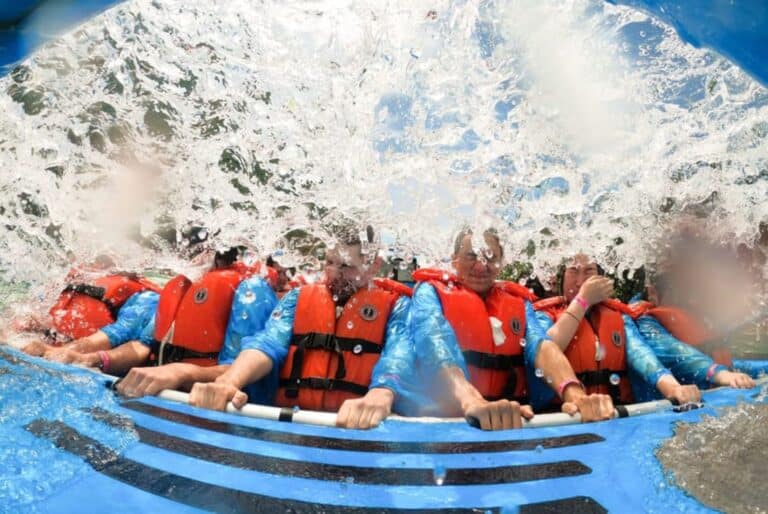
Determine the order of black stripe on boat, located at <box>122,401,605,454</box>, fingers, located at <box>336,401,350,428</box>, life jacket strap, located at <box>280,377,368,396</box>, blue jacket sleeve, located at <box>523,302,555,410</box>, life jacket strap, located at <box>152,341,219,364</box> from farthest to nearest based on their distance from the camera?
life jacket strap, located at <box>152,341,219,364</box> < blue jacket sleeve, located at <box>523,302,555,410</box> < life jacket strap, located at <box>280,377,368,396</box> < fingers, located at <box>336,401,350,428</box> < black stripe on boat, located at <box>122,401,605,454</box>

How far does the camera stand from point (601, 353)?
3.30 metres

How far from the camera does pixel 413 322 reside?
2904 millimetres

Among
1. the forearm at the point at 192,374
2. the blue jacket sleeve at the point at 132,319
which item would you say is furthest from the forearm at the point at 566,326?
the blue jacket sleeve at the point at 132,319

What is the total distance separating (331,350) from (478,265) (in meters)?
0.98

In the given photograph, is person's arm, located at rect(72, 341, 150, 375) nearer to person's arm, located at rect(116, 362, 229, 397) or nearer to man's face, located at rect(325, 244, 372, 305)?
person's arm, located at rect(116, 362, 229, 397)

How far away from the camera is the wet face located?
11.8 ft

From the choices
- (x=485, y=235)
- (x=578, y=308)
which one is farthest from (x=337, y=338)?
(x=578, y=308)

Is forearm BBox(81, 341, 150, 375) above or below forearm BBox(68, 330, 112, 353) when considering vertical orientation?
below

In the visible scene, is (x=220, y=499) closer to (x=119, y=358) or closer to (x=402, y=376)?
(x=402, y=376)

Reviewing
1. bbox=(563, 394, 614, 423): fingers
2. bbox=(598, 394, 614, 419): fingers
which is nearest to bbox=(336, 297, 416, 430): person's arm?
bbox=(563, 394, 614, 423): fingers

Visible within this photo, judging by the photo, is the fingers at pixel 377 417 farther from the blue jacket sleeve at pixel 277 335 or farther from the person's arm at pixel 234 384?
the blue jacket sleeve at pixel 277 335

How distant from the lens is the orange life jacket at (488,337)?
2908 mm

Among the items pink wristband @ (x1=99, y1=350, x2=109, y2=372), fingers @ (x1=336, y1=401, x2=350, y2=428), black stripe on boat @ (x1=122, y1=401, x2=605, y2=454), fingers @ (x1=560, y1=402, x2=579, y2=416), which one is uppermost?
pink wristband @ (x1=99, y1=350, x2=109, y2=372)

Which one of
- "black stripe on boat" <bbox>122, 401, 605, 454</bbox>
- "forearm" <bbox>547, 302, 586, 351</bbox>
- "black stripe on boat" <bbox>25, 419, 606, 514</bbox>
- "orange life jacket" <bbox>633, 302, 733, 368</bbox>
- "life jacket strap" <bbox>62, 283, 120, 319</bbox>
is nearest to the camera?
"black stripe on boat" <bbox>25, 419, 606, 514</bbox>
